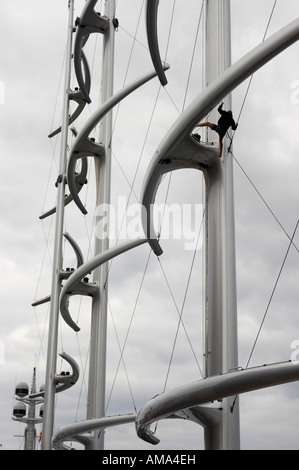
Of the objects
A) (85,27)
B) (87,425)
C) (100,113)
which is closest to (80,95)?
(85,27)

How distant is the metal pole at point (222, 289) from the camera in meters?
9.89

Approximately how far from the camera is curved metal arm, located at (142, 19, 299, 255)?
9242 millimetres

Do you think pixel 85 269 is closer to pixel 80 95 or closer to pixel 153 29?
pixel 153 29

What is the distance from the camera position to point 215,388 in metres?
8.54

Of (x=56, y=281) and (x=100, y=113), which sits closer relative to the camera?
(x=100, y=113)

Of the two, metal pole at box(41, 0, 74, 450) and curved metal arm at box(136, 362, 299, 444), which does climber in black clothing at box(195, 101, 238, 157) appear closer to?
curved metal arm at box(136, 362, 299, 444)

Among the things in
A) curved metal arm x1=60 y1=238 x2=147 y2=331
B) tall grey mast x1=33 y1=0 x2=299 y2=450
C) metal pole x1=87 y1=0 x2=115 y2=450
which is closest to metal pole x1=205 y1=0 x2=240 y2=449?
tall grey mast x1=33 y1=0 x2=299 y2=450

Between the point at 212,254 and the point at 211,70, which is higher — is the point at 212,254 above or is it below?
below

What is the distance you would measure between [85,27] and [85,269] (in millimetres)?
7597

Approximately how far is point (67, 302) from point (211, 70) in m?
10.5

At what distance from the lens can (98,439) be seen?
57.3 feet
